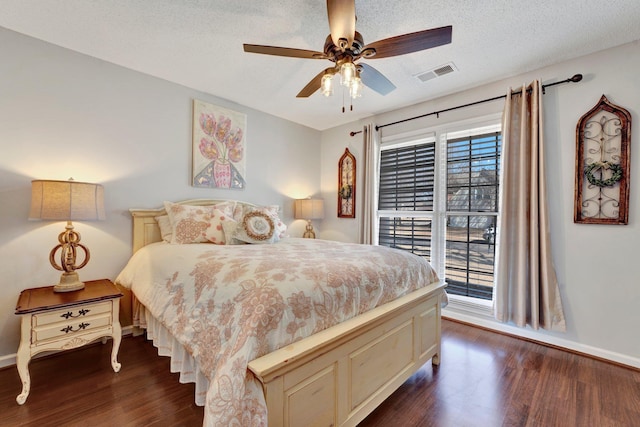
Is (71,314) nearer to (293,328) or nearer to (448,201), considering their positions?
(293,328)

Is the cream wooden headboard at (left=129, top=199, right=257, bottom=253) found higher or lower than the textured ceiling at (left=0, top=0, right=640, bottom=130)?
lower

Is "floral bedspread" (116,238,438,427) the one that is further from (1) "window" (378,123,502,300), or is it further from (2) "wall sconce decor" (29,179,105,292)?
(1) "window" (378,123,502,300)

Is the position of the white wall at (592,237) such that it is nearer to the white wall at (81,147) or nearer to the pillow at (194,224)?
the pillow at (194,224)

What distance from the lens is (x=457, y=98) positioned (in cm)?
309

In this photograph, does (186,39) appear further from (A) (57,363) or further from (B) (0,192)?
(A) (57,363)

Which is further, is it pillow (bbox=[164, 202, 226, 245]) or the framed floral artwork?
the framed floral artwork

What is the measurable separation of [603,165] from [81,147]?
4.33 m

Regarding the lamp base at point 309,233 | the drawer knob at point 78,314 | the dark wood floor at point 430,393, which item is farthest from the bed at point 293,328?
the lamp base at point 309,233

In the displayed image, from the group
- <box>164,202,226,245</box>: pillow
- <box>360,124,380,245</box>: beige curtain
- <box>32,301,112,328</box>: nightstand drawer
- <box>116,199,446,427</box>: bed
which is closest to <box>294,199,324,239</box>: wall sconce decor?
<box>360,124,380,245</box>: beige curtain

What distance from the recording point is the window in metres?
Answer: 2.94

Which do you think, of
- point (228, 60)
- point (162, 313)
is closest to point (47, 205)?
point (162, 313)

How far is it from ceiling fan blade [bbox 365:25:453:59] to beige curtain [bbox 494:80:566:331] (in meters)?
1.53

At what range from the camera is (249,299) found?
4.03 ft

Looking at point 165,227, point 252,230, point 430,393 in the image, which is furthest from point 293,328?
point 165,227
